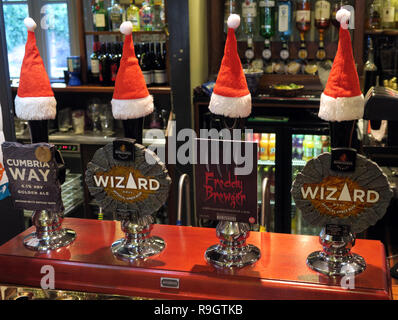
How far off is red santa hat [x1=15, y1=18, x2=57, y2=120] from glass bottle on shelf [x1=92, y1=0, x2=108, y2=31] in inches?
98.0

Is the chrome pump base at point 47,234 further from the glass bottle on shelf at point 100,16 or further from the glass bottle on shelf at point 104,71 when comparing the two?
the glass bottle on shelf at point 100,16

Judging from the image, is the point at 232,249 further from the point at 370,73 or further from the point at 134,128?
the point at 370,73

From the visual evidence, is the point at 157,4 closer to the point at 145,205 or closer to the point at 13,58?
the point at 13,58

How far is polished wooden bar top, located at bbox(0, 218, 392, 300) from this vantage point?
54.0 inches

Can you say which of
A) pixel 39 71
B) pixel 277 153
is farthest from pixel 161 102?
pixel 39 71

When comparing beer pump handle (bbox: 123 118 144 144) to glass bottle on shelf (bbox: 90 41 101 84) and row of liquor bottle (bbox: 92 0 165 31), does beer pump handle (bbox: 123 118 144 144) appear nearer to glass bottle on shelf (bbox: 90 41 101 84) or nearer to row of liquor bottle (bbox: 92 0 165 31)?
row of liquor bottle (bbox: 92 0 165 31)

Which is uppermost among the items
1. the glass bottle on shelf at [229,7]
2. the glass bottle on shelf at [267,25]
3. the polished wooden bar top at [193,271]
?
the glass bottle on shelf at [229,7]

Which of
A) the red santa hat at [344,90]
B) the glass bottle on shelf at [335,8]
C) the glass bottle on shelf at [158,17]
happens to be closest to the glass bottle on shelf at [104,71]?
the glass bottle on shelf at [158,17]

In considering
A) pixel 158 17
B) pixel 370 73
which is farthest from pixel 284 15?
pixel 158 17

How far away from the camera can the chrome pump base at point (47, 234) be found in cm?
166

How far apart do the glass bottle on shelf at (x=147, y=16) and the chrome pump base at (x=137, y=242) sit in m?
2.62

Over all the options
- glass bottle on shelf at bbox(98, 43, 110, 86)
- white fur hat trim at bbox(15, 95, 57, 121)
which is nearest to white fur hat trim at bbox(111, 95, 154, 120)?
white fur hat trim at bbox(15, 95, 57, 121)

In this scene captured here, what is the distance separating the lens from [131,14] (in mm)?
3922
